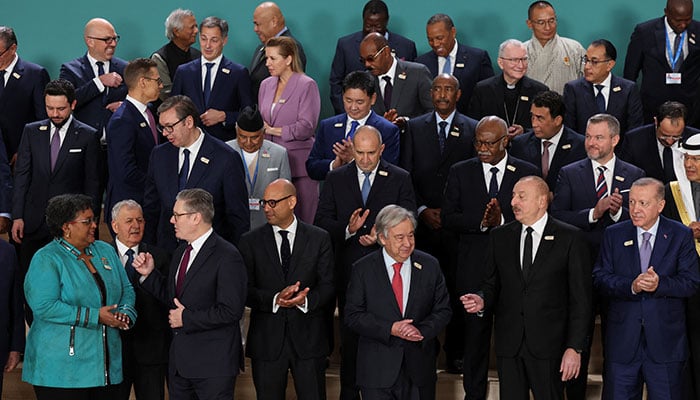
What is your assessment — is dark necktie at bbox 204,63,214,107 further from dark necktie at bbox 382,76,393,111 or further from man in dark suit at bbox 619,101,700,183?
man in dark suit at bbox 619,101,700,183

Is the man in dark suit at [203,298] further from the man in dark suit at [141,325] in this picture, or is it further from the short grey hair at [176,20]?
the short grey hair at [176,20]

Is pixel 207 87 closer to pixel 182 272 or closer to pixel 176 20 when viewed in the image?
pixel 176 20

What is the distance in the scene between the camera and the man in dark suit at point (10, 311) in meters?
6.62

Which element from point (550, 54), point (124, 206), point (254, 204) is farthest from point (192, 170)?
point (550, 54)

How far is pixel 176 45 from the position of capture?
9.52 metres

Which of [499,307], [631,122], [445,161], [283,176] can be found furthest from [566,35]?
[499,307]

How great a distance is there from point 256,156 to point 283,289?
1.43 metres

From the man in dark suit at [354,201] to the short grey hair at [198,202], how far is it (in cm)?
109

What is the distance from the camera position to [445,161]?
26.5 ft

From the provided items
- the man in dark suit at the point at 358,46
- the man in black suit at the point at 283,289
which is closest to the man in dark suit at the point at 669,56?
the man in dark suit at the point at 358,46

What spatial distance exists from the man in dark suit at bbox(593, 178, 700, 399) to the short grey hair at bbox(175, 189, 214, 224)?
89.4 inches

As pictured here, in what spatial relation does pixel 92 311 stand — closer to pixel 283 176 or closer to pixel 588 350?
pixel 283 176

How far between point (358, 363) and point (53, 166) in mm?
2602

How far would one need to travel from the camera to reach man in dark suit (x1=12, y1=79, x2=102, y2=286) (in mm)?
7906
